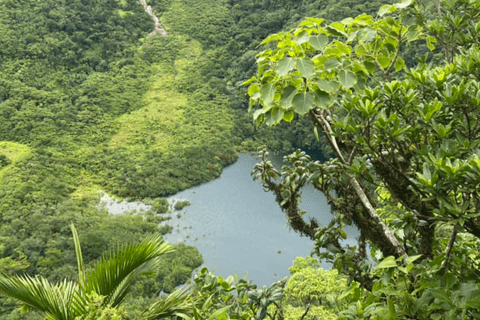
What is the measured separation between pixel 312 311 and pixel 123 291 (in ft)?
22.0

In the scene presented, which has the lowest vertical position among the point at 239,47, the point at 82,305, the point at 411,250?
the point at 411,250

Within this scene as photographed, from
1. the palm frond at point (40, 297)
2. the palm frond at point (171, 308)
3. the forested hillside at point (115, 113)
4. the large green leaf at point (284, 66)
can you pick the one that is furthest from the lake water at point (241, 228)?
the large green leaf at point (284, 66)

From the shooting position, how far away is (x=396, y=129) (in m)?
1.32

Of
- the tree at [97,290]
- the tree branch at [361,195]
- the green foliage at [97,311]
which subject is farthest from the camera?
the tree at [97,290]

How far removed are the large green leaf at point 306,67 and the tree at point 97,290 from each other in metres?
1.25

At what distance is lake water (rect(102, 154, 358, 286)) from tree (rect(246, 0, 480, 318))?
46.0 ft

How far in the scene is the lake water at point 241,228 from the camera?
54.6ft

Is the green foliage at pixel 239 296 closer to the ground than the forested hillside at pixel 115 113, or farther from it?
closer to the ground

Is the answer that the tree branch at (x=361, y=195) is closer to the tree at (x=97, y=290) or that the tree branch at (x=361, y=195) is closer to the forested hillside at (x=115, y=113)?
the tree at (x=97, y=290)

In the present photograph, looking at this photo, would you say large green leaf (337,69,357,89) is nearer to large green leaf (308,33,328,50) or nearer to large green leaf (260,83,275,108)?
large green leaf (308,33,328,50)

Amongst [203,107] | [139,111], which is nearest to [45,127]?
[139,111]

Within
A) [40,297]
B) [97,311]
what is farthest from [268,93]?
[40,297]

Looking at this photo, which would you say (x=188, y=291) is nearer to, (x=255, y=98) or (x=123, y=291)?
(x=123, y=291)

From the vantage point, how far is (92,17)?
110ft
